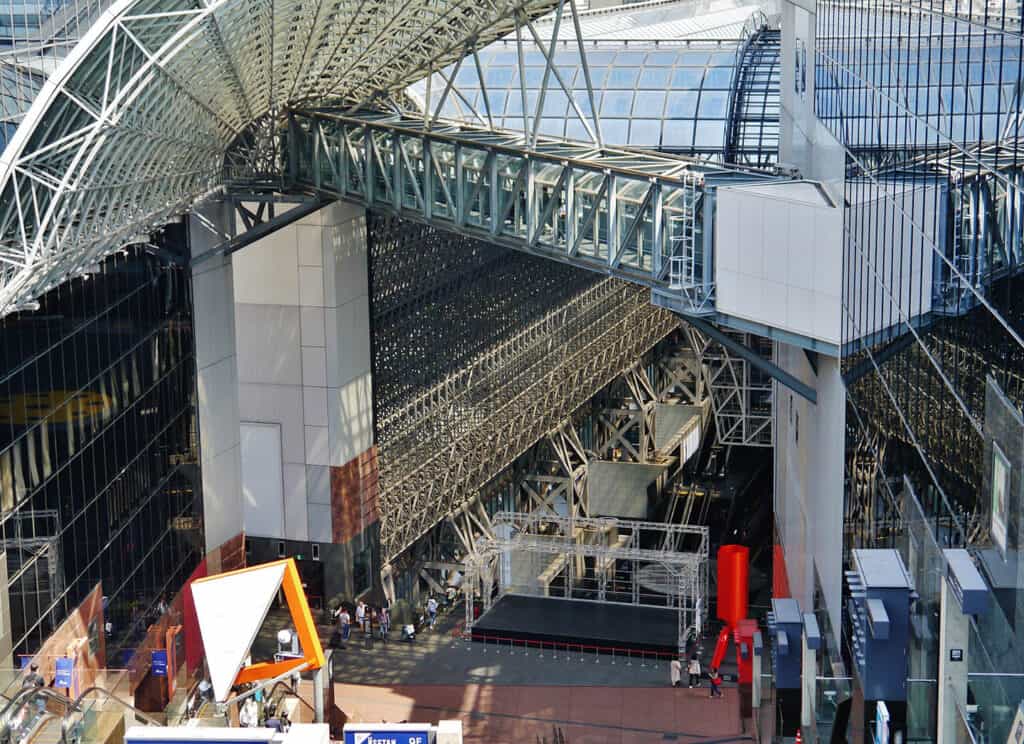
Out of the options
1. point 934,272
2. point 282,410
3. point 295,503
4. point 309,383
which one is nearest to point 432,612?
point 295,503

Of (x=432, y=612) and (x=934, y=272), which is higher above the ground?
(x=934, y=272)

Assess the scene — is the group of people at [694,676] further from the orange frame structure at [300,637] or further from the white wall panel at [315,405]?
the white wall panel at [315,405]

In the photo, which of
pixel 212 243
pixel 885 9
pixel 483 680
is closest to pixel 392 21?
pixel 212 243

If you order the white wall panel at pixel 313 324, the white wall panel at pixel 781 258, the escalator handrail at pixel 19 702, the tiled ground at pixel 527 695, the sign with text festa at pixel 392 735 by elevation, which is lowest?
the tiled ground at pixel 527 695

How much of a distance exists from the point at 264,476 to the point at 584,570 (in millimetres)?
13123

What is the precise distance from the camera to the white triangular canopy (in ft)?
112

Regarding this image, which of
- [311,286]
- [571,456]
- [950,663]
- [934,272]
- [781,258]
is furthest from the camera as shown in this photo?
[571,456]

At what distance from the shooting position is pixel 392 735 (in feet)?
74.9

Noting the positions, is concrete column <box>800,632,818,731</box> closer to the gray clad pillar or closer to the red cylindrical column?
the gray clad pillar

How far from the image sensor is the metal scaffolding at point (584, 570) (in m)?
46.9

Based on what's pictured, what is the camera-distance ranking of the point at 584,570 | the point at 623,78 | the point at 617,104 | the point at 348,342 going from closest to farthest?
the point at 348,342, the point at 584,570, the point at 617,104, the point at 623,78

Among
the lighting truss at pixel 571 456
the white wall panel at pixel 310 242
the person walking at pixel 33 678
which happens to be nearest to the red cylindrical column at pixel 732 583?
the lighting truss at pixel 571 456

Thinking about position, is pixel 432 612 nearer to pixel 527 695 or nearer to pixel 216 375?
pixel 527 695

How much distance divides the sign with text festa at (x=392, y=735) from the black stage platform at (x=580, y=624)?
74.2 feet
